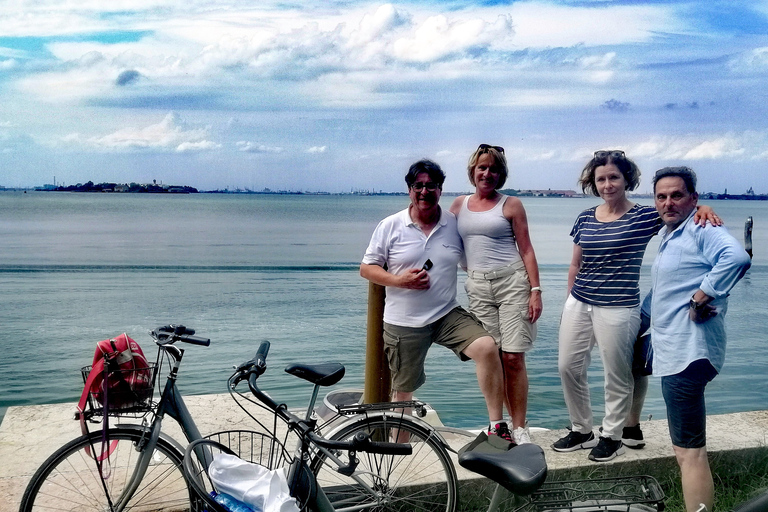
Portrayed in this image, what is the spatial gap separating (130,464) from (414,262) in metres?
1.83

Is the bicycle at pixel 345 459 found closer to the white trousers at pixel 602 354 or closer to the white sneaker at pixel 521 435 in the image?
the white sneaker at pixel 521 435

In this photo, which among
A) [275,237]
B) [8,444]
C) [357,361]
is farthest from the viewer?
[275,237]

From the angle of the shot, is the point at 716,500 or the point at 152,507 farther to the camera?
the point at 716,500

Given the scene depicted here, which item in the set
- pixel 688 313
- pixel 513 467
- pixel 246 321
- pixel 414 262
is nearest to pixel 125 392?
pixel 513 467

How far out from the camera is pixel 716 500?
4395mm

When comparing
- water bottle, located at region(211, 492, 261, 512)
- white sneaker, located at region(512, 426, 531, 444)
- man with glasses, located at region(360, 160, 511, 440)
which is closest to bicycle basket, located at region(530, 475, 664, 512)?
water bottle, located at region(211, 492, 261, 512)

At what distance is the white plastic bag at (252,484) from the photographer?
2635 millimetres

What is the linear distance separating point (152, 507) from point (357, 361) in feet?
28.1

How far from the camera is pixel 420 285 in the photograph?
4469 mm

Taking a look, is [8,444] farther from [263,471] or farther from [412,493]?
[263,471]

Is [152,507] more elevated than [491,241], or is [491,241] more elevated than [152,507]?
[491,241]

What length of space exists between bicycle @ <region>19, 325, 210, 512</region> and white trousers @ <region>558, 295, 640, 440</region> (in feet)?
7.14

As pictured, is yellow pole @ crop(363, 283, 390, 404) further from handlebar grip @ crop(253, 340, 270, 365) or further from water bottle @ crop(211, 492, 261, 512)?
water bottle @ crop(211, 492, 261, 512)

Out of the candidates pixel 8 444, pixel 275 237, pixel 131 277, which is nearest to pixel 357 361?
pixel 8 444
